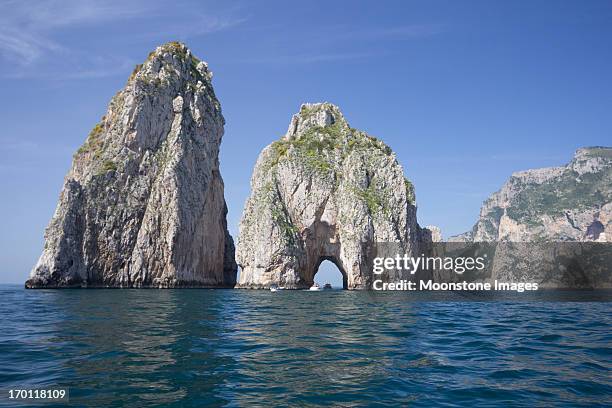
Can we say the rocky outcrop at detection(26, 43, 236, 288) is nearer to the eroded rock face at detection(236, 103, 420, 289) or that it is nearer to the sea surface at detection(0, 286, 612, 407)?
the eroded rock face at detection(236, 103, 420, 289)

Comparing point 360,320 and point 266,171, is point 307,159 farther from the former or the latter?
point 360,320

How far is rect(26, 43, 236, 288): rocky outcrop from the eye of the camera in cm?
8431

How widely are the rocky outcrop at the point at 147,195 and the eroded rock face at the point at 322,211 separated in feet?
36.6

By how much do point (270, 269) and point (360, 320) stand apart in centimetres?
6736

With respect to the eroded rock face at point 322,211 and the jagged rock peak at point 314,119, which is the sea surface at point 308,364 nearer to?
the eroded rock face at point 322,211

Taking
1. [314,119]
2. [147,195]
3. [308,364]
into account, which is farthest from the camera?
[314,119]

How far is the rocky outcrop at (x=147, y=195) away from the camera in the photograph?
84312mm

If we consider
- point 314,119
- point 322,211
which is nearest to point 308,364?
point 322,211

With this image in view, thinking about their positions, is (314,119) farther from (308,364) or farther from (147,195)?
(308,364)

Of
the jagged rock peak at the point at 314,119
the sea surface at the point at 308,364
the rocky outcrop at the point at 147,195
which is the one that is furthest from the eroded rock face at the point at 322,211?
the sea surface at the point at 308,364

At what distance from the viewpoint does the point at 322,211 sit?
10056 cm

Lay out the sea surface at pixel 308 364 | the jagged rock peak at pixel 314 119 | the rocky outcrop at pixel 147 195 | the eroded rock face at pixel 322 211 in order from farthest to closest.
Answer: the jagged rock peak at pixel 314 119 → the eroded rock face at pixel 322 211 → the rocky outcrop at pixel 147 195 → the sea surface at pixel 308 364

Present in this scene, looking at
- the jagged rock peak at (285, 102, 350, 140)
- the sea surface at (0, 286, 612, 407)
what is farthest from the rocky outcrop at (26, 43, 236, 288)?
the sea surface at (0, 286, 612, 407)

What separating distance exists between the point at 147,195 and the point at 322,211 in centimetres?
3849
